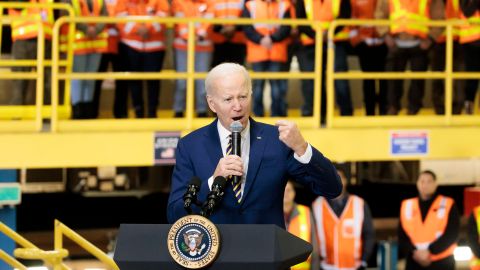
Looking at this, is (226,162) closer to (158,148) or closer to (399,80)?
(158,148)

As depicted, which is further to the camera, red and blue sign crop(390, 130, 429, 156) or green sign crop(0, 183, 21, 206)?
red and blue sign crop(390, 130, 429, 156)

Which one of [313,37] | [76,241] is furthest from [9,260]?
[313,37]

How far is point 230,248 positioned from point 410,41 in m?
7.39

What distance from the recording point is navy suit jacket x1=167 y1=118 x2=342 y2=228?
137 inches

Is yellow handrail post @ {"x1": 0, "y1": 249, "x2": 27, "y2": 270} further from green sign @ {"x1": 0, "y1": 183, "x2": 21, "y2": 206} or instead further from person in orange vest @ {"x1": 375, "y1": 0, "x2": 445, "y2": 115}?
person in orange vest @ {"x1": 375, "y1": 0, "x2": 445, "y2": 115}

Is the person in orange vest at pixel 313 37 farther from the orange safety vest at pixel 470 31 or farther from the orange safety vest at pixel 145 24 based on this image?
the orange safety vest at pixel 145 24

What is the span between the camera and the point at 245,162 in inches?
139

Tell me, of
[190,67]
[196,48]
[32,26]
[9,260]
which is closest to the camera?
[9,260]

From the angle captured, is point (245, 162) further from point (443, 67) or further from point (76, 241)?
point (443, 67)

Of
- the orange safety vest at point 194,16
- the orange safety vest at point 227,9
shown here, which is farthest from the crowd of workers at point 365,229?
the orange safety vest at point 227,9

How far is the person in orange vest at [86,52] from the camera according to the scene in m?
9.70

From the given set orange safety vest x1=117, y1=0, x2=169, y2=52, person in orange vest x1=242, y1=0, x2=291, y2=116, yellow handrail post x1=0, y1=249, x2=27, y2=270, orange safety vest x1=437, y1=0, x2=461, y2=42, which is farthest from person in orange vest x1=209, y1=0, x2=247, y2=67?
yellow handrail post x1=0, y1=249, x2=27, y2=270

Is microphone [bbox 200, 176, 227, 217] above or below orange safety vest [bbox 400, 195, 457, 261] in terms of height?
above

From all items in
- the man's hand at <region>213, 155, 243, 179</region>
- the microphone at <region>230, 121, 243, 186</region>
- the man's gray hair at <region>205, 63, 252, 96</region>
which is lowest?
the man's hand at <region>213, 155, 243, 179</region>
